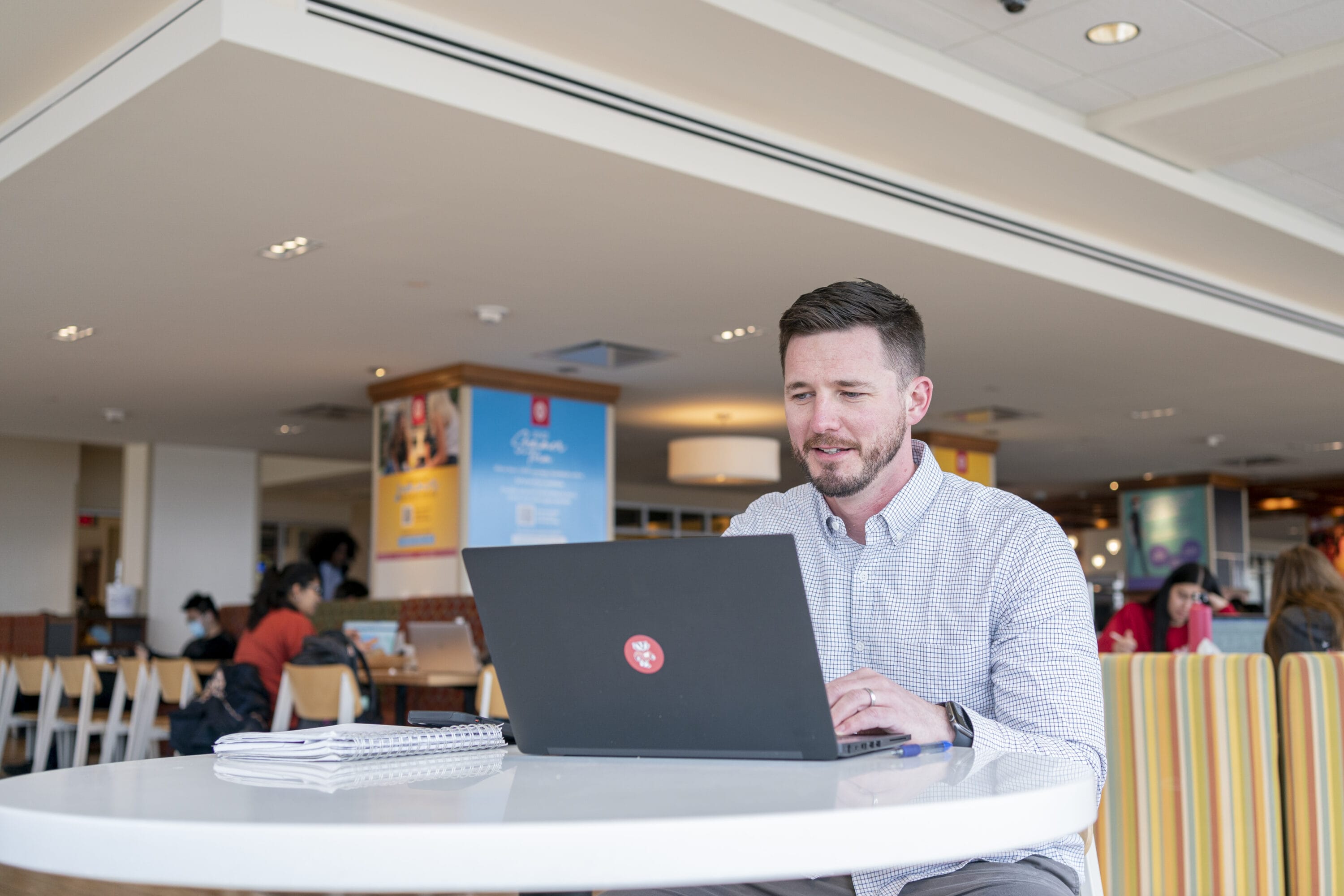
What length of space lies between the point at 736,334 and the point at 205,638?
14.3 feet

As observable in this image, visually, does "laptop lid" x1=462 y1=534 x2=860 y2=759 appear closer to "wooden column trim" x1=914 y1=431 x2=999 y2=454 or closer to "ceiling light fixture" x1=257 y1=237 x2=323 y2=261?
"ceiling light fixture" x1=257 y1=237 x2=323 y2=261

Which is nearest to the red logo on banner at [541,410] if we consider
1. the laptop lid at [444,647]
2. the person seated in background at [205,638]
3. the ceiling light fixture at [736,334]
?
the ceiling light fixture at [736,334]

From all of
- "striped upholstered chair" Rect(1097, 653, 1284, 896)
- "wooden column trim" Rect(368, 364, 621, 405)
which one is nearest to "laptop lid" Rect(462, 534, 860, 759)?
"striped upholstered chair" Rect(1097, 653, 1284, 896)

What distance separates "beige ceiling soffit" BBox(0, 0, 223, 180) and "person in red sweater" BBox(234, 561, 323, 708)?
202 centimetres

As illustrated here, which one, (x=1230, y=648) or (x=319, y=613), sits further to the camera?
(x=319, y=613)

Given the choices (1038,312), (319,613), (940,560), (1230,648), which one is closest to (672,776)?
(940,560)

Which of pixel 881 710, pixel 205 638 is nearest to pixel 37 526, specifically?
pixel 205 638

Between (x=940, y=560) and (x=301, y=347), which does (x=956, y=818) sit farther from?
(x=301, y=347)

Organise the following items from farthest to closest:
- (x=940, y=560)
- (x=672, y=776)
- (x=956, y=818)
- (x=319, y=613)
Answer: (x=319, y=613) → (x=940, y=560) → (x=672, y=776) → (x=956, y=818)

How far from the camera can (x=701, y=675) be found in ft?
3.99

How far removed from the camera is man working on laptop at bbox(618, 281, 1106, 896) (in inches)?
55.5

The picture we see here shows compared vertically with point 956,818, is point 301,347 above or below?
above

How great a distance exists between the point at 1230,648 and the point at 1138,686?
4.53 meters

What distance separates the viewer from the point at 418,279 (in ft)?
19.3
